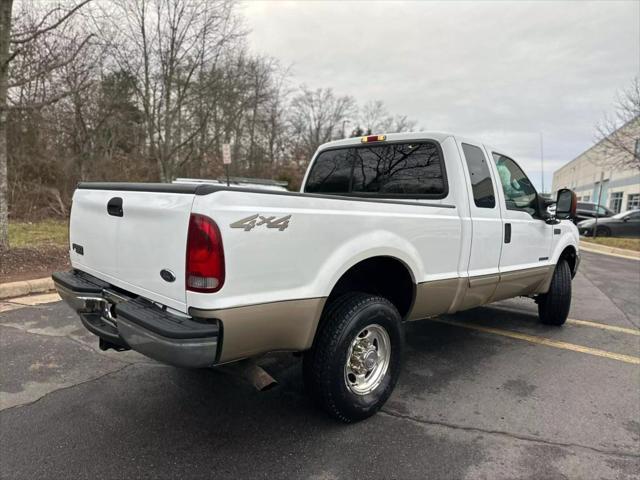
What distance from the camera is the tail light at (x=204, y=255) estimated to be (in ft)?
6.75

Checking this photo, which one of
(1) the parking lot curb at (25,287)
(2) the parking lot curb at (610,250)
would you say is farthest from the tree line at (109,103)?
(2) the parking lot curb at (610,250)

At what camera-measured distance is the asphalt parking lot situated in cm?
243

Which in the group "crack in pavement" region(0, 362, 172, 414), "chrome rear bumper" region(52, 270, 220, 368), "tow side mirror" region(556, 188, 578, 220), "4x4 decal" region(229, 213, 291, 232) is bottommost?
"crack in pavement" region(0, 362, 172, 414)

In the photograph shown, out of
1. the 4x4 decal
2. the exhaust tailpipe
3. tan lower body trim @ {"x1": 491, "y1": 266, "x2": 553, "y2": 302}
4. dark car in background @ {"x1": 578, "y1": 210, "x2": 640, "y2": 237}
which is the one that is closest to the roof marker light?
tan lower body trim @ {"x1": 491, "y1": 266, "x2": 553, "y2": 302}

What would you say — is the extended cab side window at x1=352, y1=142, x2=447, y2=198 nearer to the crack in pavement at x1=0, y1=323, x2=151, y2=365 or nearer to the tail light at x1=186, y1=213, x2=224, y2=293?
the tail light at x1=186, y1=213, x2=224, y2=293

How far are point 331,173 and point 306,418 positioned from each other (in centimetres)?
240

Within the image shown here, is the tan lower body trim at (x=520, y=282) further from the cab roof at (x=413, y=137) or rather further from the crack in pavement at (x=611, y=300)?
the crack in pavement at (x=611, y=300)

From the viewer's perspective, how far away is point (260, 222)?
2170 millimetres

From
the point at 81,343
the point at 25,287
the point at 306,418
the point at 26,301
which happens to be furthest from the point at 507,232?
the point at 25,287

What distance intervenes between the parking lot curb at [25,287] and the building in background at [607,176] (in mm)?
18934

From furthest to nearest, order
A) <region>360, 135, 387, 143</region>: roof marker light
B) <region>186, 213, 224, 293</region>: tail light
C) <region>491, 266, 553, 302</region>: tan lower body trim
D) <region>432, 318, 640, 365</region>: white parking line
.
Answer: <region>432, 318, 640, 365</region>: white parking line < <region>491, 266, 553, 302</region>: tan lower body trim < <region>360, 135, 387, 143</region>: roof marker light < <region>186, 213, 224, 293</region>: tail light

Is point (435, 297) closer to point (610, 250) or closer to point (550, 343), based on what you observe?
point (550, 343)

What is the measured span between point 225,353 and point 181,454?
795 mm

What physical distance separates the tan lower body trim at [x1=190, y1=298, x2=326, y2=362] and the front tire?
185mm
